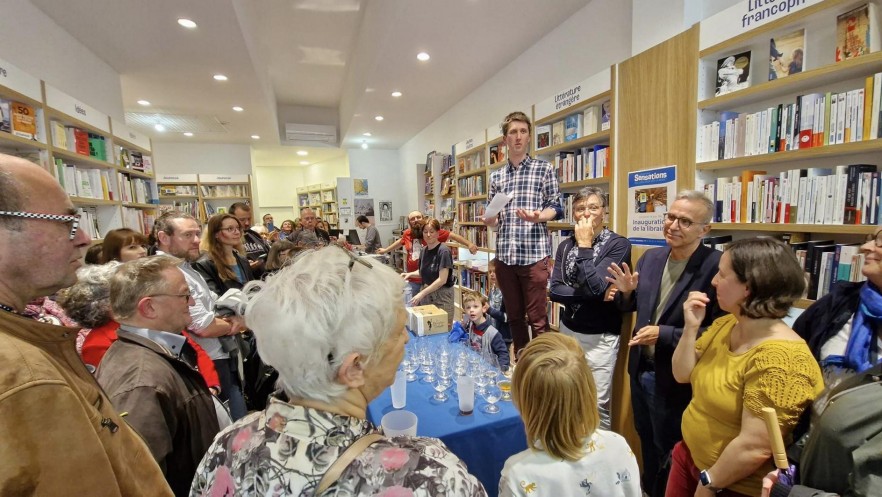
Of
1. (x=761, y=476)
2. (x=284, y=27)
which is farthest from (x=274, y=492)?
(x=284, y=27)

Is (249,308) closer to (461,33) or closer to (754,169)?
(754,169)

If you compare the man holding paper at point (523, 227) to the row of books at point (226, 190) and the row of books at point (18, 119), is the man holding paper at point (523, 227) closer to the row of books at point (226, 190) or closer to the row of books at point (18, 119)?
the row of books at point (18, 119)

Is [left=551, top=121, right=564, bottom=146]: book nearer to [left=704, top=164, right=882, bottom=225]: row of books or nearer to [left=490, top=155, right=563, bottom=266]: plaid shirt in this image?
[left=490, top=155, right=563, bottom=266]: plaid shirt

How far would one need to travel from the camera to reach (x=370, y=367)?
0.77 metres

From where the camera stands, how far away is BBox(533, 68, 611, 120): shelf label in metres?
2.92

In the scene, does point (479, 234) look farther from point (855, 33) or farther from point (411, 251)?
point (855, 33)

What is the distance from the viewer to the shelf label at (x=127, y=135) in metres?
4.25

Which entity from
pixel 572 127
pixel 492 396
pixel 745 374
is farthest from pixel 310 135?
pixel 745 374

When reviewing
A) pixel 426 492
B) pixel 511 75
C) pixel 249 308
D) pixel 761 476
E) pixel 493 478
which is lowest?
pixel 493 478

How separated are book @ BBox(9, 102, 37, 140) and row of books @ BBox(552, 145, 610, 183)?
4367 millimetres

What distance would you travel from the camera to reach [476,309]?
2.79 meters

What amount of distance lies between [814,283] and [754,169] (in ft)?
2.43

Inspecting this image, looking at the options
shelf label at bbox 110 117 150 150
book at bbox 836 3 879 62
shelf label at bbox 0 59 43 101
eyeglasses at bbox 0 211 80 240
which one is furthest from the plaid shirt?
shelf label at bbox 110 117 150 150

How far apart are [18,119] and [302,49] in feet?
11.5
